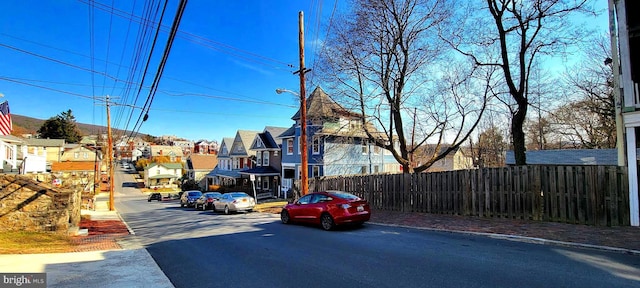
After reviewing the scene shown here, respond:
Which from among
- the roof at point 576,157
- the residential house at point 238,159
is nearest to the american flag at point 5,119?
the residential house at point 238,159

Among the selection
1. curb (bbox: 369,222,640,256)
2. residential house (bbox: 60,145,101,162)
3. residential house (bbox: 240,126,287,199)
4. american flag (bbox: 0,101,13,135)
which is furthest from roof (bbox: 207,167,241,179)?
residential house (bbox: 60,145,101,162)

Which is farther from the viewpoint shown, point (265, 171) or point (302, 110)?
point (265, 171)

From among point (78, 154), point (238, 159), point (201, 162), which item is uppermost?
point (78, 154)

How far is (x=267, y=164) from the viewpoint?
40812mm

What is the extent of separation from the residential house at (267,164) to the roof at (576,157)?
23452mm

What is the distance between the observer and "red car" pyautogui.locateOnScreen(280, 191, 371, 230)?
463 inches

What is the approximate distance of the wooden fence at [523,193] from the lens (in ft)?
32.8

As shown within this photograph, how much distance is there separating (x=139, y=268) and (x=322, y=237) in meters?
5.09

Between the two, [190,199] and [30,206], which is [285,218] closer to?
[30,206]

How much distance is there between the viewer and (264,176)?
40438 mm

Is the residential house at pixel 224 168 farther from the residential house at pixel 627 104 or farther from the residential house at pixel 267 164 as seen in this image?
the residential house at pixel 627 104

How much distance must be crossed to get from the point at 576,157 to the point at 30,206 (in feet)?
111

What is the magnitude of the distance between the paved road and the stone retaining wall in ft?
19.8

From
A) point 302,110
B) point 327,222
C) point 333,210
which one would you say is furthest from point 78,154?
point 333,210
